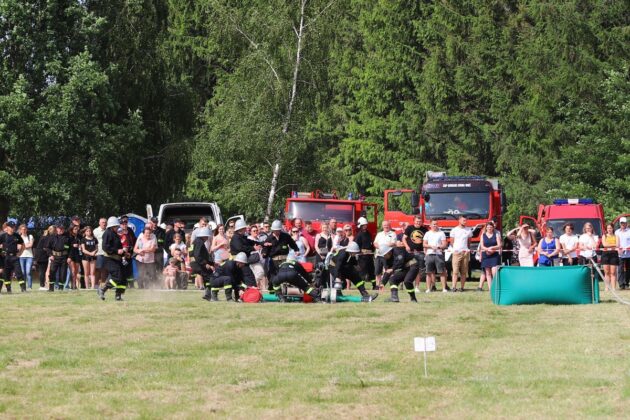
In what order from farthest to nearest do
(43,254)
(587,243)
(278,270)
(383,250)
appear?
1. (43,254)
2. (587,243)
3. (383,250)
4. (278,270)

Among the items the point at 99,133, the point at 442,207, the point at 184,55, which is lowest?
the point at 442,207

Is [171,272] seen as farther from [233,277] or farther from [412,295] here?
[412,295]

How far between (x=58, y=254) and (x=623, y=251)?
498 inches

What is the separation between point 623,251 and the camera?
99.0 feet

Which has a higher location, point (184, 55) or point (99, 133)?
point (184, 55)

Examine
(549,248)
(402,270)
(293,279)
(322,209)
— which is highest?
(322,209)

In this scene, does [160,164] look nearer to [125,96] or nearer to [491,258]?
[125,96]

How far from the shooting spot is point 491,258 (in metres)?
29.3

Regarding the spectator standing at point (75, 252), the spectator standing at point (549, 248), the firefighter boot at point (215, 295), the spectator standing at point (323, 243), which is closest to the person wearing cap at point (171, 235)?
the spectator standing at point (75, 252)

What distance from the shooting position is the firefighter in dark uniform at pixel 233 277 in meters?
24.8

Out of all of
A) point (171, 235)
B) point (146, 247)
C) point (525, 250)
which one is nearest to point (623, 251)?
point (525, 250)

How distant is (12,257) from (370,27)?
32585mm

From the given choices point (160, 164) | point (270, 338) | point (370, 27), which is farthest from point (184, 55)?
point (270, 338)

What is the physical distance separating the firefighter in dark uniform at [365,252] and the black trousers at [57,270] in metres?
6.56
